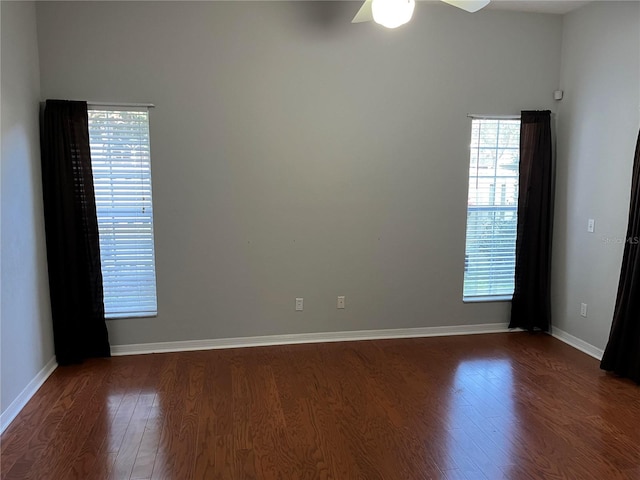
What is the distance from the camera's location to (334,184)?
389cm

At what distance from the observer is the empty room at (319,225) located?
285cm

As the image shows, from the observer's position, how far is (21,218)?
2.96 m

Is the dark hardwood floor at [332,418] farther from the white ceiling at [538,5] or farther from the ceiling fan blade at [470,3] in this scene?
the white ceiling at [538,5]

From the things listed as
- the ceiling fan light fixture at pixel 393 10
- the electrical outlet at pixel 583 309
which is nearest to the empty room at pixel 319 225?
the electrical outlet at pixel 583 309

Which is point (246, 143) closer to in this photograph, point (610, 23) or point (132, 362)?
point (132, 362)

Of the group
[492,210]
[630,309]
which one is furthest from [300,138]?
[630,309]

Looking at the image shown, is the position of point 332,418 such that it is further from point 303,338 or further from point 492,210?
point 492,210

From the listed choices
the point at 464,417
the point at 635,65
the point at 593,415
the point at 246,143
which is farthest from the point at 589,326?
the point at 246,143

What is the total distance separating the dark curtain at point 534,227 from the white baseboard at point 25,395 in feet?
13.0

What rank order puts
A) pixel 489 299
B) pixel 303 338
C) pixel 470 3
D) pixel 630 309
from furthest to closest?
pixel 489 299, pixel 303 338, pixel 630 309, pixel 470 3

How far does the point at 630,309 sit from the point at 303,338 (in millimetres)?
2523

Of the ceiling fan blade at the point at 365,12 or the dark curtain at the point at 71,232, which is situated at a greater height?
the ceiling fan blade at the point at 365,12

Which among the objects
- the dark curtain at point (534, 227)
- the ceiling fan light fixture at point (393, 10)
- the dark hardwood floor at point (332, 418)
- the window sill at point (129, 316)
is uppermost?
the ceiling fan light fixture at point (393, 10)

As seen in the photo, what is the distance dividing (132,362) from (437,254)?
2752 millimetres
